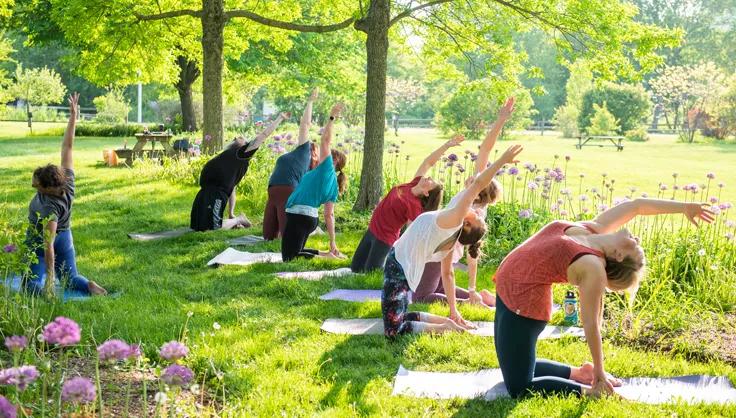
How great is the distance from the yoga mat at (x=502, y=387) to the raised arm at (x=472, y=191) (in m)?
0.92

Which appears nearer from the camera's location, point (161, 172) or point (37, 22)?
point (161, 172)

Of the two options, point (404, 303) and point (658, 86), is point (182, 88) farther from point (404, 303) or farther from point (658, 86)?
point (658, 86)

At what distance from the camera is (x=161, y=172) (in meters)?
14.4

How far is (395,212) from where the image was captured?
A: 6.71 m

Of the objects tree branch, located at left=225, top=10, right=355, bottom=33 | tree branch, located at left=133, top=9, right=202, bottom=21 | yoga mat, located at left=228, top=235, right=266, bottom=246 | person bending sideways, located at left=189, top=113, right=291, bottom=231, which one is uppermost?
tree branch, located at left=133, top=9, right=202, bottom=21

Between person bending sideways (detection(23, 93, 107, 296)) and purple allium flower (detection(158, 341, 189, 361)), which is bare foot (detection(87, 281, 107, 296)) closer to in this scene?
person bending sideways (detection(23, 93, 107, 296))

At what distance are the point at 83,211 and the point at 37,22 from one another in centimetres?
1291

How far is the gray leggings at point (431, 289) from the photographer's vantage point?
20.4 ft

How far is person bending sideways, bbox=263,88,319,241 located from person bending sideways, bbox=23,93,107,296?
2.56m

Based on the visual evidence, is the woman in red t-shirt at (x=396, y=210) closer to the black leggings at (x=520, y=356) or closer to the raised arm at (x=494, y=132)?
the raised arm at (x=494, y=132)

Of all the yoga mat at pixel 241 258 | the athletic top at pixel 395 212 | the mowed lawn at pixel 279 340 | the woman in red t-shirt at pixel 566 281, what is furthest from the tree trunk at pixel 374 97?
the woman in red t-shirt at pixel 566 281

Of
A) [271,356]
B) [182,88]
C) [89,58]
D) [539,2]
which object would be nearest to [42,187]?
[271,356]

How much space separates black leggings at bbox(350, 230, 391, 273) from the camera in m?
6.89

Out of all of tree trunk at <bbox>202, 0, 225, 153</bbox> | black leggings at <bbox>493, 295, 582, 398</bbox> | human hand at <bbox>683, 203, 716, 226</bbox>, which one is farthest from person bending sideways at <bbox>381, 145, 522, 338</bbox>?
tree trunk at <bbox>202, 0, 225, 153</bbox>
